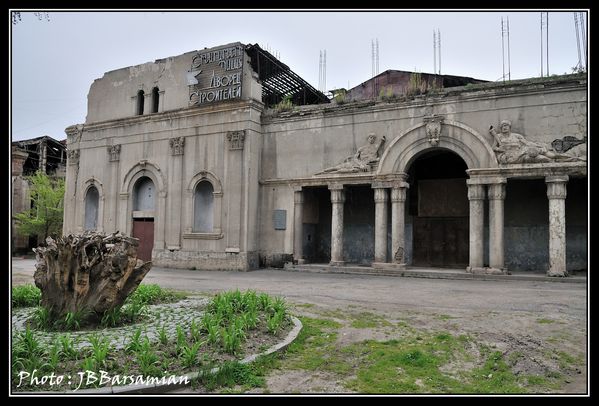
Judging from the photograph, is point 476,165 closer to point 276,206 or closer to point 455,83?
point 276,206

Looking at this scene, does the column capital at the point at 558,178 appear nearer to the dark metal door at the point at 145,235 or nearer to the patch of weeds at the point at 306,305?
the patch of weeds at the point at 306,305

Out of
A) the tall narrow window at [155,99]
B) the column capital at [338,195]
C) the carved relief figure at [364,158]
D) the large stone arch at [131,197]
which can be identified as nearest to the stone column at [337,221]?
the column capital at [338,195]

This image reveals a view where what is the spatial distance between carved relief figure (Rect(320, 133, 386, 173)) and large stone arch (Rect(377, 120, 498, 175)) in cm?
36

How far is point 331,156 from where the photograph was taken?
19125 mm

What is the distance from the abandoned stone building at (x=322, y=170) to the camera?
16141 millimetres

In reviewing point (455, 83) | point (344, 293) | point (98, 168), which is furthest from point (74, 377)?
point (455, 83)

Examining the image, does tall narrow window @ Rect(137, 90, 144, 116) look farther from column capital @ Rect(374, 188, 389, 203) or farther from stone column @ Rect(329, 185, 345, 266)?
column capital @ Rect(374, 188, 389, 203)

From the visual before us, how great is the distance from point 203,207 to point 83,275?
45.9 ft

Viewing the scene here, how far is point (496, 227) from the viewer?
53.6ft

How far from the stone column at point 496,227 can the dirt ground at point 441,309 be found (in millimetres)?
1272

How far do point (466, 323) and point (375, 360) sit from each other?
2976 mm

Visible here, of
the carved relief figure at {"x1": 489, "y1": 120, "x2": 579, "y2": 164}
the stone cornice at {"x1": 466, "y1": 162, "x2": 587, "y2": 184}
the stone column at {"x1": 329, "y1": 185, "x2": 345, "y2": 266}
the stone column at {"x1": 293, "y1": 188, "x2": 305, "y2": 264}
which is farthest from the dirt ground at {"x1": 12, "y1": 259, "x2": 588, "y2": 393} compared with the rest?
the carved relief figure at {"x1": 489, "y1": 120, "x2": 579, "y2": 164}

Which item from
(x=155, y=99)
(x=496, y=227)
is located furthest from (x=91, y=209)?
(x=496, y=227)

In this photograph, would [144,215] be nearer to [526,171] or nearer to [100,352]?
[526,171]
